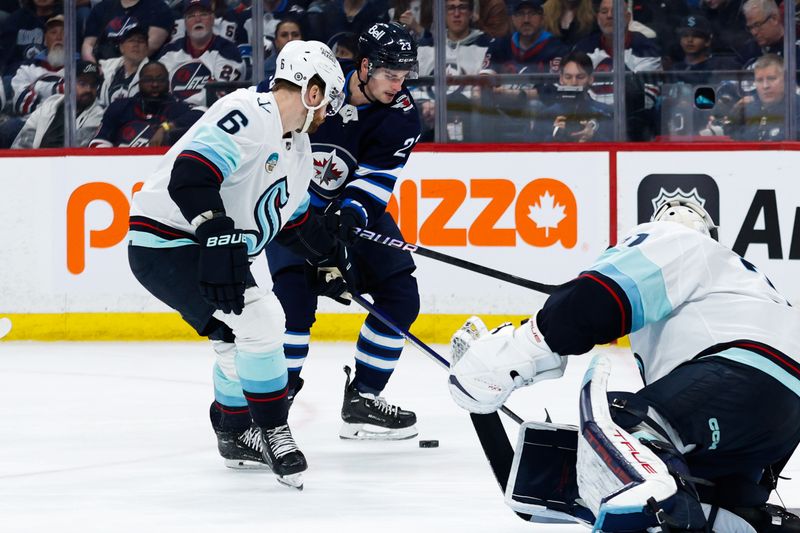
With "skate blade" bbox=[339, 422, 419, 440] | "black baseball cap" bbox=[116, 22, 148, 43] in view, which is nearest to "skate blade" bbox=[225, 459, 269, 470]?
"skate blade" bbox=[339, 422, 419, 440]

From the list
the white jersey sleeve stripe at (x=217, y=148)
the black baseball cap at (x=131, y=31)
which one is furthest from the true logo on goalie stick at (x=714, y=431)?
the black baseball cap at (x=131, y=31)

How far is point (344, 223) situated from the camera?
372 cm

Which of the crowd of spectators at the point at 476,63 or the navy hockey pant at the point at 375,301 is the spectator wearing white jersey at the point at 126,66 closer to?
the crowd of spectators at the point at 476,63

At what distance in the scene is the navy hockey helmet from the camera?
3.69 meters

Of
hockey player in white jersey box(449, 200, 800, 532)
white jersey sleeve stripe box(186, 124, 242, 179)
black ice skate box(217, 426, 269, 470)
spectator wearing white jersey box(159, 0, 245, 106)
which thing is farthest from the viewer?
spectator wearing white jersey box(159, 0, 245, 106)

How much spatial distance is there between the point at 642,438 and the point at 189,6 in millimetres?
4747

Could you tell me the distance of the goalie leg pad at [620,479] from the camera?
1.96m

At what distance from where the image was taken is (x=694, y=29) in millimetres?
6133

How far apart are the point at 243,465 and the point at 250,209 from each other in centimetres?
64

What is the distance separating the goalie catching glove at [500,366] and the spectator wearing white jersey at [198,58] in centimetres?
426

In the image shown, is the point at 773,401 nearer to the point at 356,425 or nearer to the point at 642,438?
the point at 642,438

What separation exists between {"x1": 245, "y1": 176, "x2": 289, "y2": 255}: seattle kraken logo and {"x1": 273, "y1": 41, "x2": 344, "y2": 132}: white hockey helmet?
15 cm

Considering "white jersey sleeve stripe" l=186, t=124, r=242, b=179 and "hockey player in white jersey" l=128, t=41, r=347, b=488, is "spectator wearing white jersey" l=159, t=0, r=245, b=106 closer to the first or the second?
"hockey player in white jersey" l=128, t=41, r=347, b=488

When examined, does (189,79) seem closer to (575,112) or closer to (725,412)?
(575,112)
